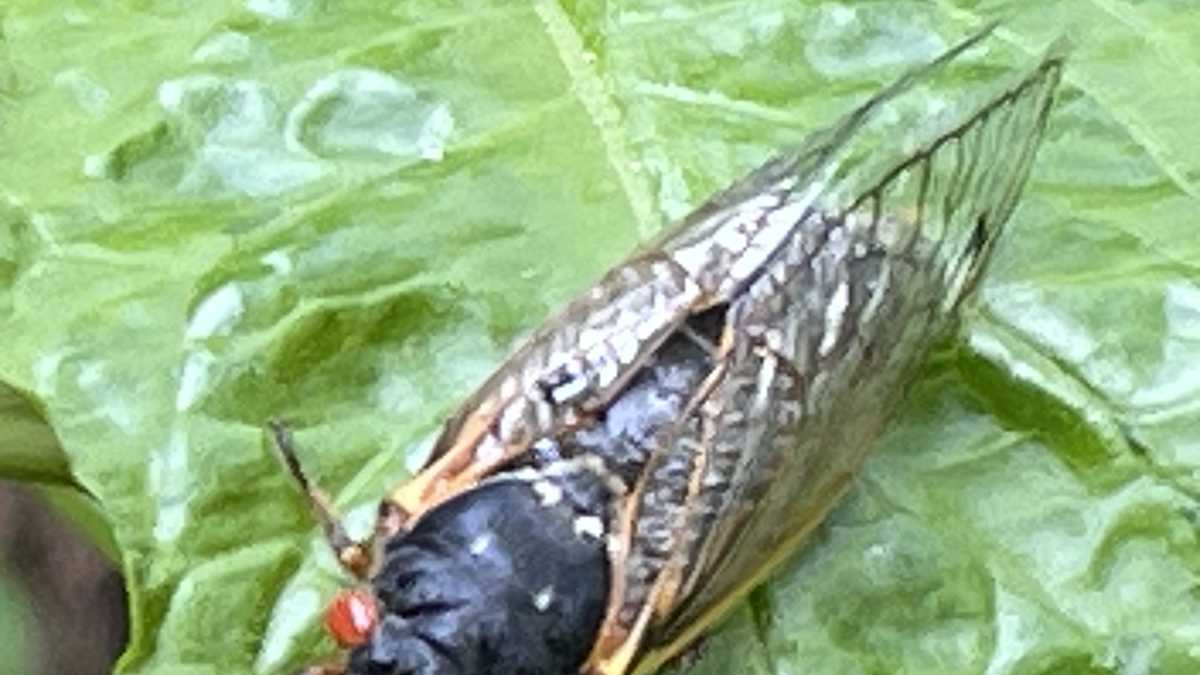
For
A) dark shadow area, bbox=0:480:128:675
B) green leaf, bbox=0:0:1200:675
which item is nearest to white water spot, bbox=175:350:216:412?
green leaf, bbox=0:0:1200:675

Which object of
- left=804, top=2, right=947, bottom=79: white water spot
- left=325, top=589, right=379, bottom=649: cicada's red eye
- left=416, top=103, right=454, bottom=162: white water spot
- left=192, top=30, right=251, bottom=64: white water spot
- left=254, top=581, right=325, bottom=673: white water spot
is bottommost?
left=254, top=581, right=325, bottom=673: white water spot

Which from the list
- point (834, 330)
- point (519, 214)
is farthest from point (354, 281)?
point (834, 330)

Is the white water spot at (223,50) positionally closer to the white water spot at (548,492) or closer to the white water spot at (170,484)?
the white water spot at (170,484)

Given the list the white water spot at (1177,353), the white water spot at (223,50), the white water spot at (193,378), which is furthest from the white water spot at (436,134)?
the white water spot at (1177,353)

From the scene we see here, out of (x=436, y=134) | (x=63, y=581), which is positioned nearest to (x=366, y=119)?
(x=436, y=134)

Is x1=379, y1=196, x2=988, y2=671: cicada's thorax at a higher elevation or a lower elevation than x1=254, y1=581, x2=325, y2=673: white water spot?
higher

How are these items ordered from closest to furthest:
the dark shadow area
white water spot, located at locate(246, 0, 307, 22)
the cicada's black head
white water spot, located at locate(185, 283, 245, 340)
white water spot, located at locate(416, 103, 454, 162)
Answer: the cicada's black head → white water spot, located at locate(185, 283, 245, 340) → white water spot, located at locate(416, 103, 454, 162) → white water spot, located at locate(246, 0, 307, 22) → the dark shadow area

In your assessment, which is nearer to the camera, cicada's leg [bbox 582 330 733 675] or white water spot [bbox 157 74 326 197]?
cicada's leg [bbox 582 330 733 675]

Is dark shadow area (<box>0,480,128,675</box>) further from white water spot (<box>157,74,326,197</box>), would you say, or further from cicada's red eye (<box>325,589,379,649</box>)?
cicada's red eye (<box>325,589,379,649</box>)
